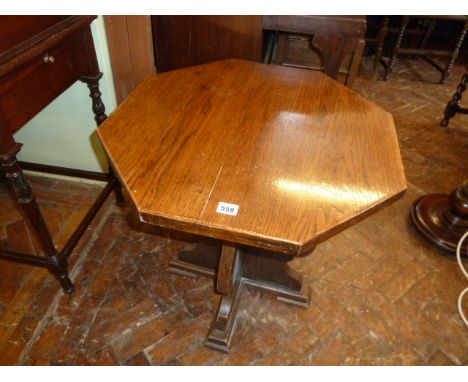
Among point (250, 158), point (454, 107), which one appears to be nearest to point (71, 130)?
point (250, 158)

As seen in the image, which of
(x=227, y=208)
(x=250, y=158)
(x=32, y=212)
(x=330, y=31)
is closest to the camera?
(x=227, y=208)

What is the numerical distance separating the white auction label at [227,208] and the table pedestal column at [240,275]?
0.63 metres

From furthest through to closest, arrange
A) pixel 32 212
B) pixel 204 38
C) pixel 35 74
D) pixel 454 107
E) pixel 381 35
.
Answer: pixel 381 35 → pixel 454 107 → pixel 204 38 → pixel 32 212 → pixel 35 74

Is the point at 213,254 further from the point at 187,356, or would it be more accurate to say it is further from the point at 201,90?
the point at 201,90

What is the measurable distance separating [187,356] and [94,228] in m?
0.99

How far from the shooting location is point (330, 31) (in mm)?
1911

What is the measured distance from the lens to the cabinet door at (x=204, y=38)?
1970 mm

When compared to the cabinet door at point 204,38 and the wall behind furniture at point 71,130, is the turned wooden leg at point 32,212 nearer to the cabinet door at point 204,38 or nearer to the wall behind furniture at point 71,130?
the wall behind furniture at point 71,130

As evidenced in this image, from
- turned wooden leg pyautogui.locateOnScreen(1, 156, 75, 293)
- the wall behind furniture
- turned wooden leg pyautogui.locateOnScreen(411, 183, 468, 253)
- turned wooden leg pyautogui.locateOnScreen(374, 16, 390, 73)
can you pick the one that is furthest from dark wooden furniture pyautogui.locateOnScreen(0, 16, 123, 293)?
turned wooden leg pyautogui.locateOnScreen(374, 16, 390, 73)

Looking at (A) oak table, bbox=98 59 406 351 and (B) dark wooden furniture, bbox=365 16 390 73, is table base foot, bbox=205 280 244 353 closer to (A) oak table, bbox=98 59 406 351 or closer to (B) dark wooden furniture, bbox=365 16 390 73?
(A) oak table, bbox=98 59 406 351

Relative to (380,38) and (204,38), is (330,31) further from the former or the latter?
(380,38)

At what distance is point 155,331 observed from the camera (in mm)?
1649

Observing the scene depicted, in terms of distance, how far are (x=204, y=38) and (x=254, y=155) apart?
3.83 feet

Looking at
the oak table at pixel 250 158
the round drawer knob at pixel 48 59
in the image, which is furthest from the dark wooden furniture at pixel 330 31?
the round drawer knob at pixel 48 59
